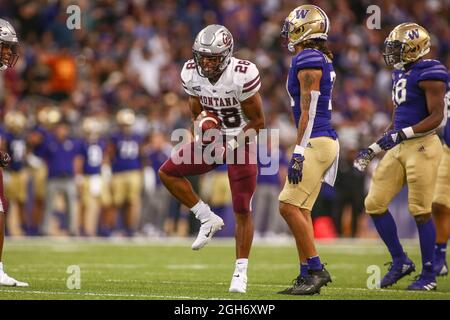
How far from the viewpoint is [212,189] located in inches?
579

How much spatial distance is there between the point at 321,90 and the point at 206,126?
84 cm

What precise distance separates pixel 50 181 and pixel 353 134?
473 centimetres

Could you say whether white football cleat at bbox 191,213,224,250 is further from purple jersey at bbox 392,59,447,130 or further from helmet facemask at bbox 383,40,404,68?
helmet facemask at bbox 383,40,404,68

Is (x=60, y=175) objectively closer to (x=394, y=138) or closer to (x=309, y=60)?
(x=394, y=138)

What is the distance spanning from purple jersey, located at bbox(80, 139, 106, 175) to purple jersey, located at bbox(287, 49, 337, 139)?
7796 mm

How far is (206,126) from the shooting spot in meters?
7.06

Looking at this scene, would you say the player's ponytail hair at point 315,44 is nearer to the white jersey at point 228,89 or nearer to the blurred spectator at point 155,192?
the white jersey at point 228,89

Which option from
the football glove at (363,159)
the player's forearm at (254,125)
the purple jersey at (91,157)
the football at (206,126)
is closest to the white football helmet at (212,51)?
the football at (206,126)

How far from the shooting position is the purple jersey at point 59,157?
46.3ft

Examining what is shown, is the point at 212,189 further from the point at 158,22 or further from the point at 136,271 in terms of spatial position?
the point at 136,271

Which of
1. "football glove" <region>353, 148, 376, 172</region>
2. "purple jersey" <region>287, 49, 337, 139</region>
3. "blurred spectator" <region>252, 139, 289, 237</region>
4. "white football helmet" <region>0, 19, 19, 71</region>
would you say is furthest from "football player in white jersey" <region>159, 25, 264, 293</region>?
"blurred spectator" <region>252, 139, 289, 237</region>

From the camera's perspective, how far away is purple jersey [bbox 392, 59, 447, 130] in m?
7.37

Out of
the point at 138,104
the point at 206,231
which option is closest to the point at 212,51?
the point at 206,231

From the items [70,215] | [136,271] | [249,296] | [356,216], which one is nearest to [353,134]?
[356,216]
